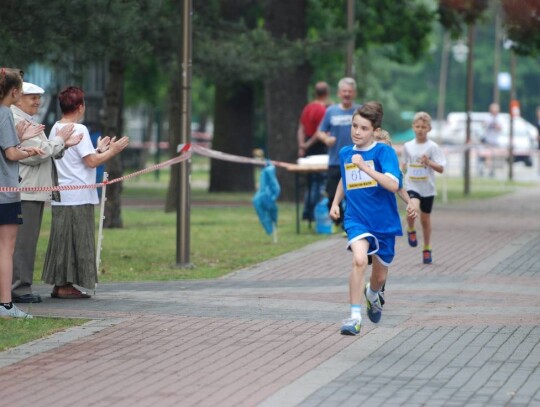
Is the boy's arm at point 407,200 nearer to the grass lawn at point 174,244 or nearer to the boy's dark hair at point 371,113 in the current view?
the boy's dark hair at point 371,113

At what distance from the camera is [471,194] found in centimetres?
3180

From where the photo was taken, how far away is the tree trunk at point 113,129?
1995 cm

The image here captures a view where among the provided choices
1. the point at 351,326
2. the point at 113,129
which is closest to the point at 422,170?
the point at 351,326

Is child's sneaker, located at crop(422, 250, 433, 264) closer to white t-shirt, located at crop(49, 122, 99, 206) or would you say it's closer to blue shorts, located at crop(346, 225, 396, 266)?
white t-shirt, located at crop(49, 122, 99, 206)

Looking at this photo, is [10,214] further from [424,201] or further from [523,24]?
[523,24]

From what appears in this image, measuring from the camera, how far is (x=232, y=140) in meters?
32.2

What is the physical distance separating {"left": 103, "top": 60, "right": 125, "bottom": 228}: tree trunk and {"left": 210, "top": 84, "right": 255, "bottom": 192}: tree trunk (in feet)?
38.0

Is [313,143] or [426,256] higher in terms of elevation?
[313,143]

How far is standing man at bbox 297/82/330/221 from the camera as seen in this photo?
20.1 metres

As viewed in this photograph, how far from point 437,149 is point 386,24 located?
15.7 meters

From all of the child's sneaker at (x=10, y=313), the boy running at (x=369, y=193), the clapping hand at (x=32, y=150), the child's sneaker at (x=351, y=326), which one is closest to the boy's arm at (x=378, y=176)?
the boy running at (x=369, y=193)

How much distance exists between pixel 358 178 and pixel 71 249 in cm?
312

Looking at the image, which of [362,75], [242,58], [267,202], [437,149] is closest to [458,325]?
[437,149]

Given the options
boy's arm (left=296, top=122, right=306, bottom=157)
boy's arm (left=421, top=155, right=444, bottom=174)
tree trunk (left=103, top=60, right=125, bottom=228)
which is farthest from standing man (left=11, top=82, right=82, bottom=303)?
boy's arm (left=296, top=122, right=306, bottom=157)
